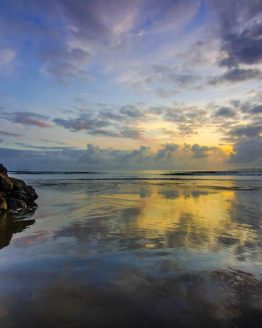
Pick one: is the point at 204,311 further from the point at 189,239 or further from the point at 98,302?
the point at 189,239

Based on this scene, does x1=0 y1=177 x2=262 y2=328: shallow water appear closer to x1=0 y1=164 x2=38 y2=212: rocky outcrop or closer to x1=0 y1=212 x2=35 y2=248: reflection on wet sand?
x1=0 y1=212 x2=35 y2=248: reflection on wet sand

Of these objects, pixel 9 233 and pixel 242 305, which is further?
pixel 9 233

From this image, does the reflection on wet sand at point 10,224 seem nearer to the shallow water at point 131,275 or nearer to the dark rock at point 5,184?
the shallow water at point 131,275

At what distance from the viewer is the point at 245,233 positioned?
12438mm

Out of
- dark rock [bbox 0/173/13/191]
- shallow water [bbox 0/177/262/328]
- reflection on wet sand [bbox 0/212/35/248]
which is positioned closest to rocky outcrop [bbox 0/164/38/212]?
dark rock [bbox 0/173/13/191]

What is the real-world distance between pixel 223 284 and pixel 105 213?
1162 cm

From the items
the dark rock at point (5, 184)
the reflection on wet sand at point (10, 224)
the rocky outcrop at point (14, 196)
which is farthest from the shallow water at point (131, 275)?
the dark rock at point (5, 184)

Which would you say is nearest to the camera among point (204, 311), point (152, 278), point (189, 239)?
point (204, 311)

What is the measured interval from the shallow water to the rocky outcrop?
5340 mm

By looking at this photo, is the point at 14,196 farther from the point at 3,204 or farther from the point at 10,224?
the point at 10,224

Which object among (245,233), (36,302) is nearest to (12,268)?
(36,302)

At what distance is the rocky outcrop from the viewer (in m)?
19.0

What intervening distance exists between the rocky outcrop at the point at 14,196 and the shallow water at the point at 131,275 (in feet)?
17.5

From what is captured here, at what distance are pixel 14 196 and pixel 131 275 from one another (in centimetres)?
1580
